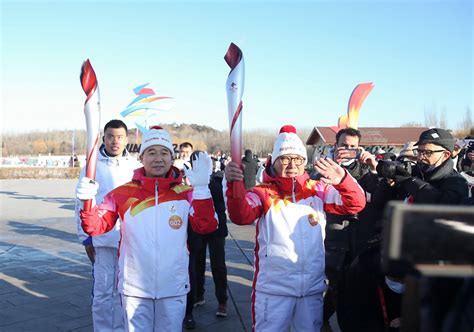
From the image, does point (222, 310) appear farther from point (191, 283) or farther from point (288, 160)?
point (288, 160)

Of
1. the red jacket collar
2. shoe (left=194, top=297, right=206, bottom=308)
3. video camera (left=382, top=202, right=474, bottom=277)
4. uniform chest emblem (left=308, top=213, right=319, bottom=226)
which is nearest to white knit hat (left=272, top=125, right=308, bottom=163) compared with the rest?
the red jacket collar

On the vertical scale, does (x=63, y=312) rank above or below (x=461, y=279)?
below

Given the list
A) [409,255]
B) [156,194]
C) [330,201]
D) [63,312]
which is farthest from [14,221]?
[409,255]

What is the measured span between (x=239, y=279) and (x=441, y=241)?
4.64m

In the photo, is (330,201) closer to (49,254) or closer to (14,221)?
(49,254)

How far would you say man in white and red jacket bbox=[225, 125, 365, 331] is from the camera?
2.46m

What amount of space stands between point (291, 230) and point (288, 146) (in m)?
0.51

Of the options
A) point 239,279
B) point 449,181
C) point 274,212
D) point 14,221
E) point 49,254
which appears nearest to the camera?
point 274,212

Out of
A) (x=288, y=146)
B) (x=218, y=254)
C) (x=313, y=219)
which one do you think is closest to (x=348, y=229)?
(x=313, y=219)

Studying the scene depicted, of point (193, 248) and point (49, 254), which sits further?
point (49, 254)

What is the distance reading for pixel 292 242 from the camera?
2.49 m

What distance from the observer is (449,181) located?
2711 millimetres

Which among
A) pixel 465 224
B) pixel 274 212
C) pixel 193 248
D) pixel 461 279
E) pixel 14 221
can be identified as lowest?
pixel 14 221

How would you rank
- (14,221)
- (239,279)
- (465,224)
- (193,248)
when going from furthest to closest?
(14,221), (239,279), (193,248), (465,224)
